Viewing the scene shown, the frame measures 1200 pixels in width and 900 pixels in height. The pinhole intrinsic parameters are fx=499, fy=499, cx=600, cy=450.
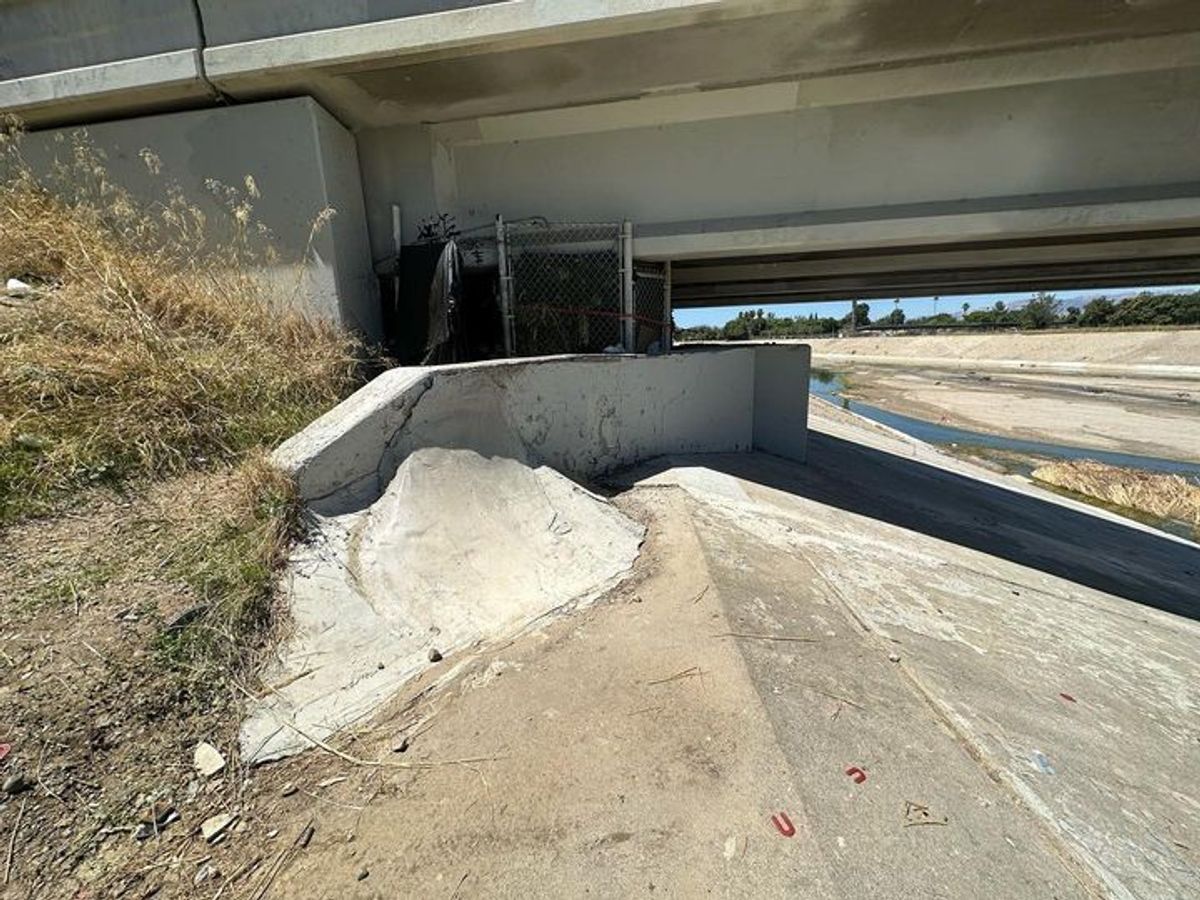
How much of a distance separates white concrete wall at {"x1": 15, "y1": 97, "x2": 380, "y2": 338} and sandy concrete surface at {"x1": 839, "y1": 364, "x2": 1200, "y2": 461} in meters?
22.0

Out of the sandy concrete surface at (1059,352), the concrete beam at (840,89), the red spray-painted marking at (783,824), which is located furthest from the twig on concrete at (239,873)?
the sandy concrete surface at (1059,352)

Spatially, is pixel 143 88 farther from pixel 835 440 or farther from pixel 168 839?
pixel 835 440

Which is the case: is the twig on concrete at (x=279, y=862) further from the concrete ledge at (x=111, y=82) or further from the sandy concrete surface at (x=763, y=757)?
the concrete ledge at (x=111, y=82)

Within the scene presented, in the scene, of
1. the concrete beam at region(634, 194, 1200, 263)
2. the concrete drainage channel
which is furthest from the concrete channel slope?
the concrete beam at region(634, 194, 1200, 263)

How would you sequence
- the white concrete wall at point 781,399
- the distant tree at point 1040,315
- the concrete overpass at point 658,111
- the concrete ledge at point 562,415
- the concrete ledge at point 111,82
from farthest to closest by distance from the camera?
1. the distant tree at point 1040,315
2. the white concrete wall at point 781,399
3. the concrete ledge at point 111,82
4. the concrete overpass at point 658,111
5. the concrete ledge at point 562,415

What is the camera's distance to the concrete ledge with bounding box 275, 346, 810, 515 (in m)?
2.96

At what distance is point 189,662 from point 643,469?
3668 mm

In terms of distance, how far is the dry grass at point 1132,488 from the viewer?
9812 millimetres

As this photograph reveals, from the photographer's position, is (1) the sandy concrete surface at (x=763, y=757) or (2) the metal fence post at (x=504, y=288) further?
(2) the metal fence post at (x=504, y=288)

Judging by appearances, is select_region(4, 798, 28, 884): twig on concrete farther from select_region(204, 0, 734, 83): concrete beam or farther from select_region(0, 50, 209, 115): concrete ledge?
select_region(0, 50, 209, 115): concrete ledge

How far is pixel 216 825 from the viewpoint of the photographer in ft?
4.98

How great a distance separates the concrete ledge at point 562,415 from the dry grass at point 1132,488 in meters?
8.75

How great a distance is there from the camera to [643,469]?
194 inches

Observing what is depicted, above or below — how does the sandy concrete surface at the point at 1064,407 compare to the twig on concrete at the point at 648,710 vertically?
below
